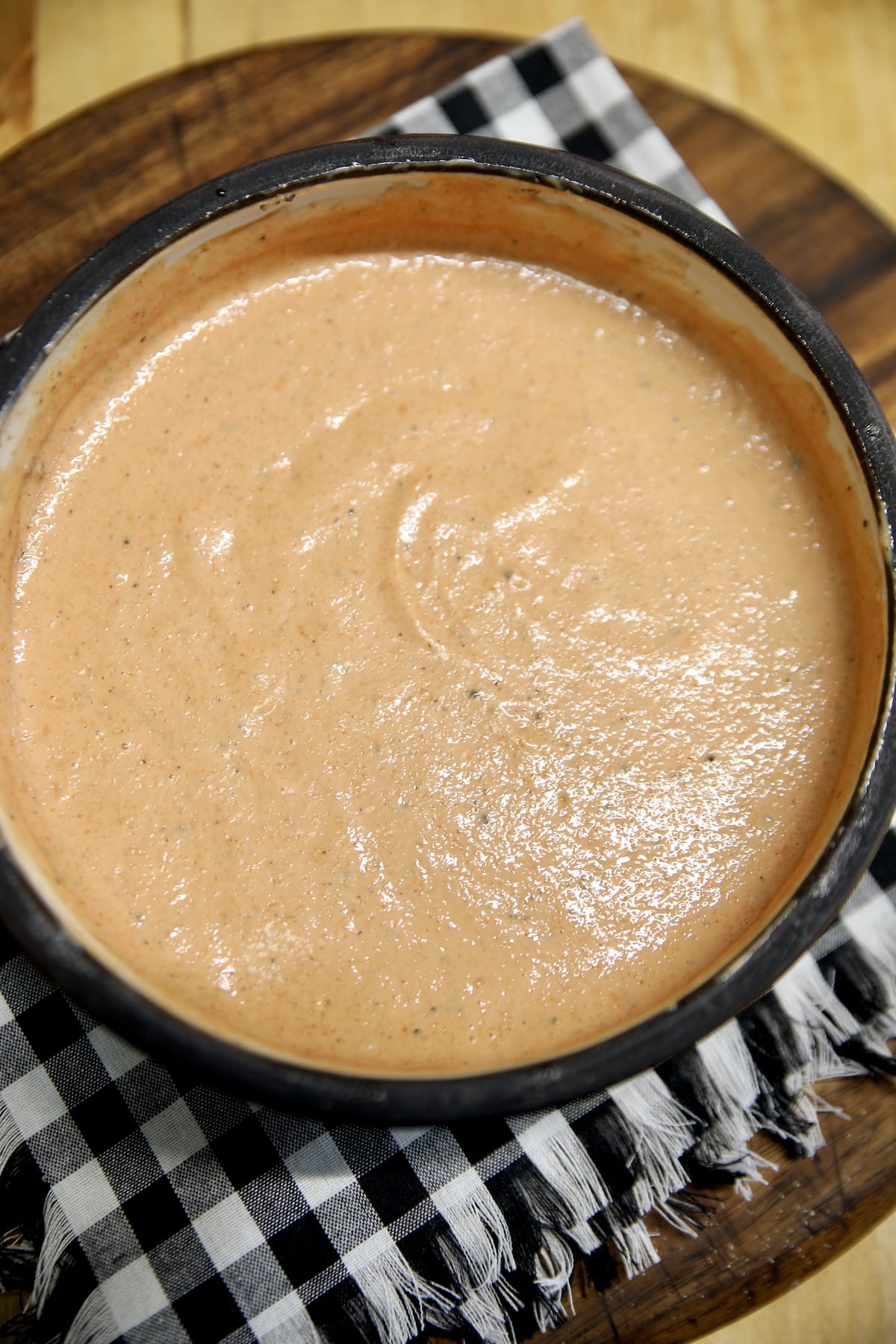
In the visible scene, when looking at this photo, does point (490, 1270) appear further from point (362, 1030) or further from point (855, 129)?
point (855, 129)

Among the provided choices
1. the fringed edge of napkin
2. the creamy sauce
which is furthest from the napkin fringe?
the creamy sauce

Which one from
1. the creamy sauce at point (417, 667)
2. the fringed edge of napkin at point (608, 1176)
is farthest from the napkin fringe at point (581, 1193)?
the creamy sauce at point (417, 667)

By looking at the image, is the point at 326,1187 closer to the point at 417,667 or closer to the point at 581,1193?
the point at 581,1193

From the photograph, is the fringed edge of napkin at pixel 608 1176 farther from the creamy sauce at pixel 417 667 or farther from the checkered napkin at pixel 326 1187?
the creamy sauce at pixel 417 667

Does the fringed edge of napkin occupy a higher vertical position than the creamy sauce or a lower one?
lower

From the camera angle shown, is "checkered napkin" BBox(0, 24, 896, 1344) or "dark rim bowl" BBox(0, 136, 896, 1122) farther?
"checkered napkin" BBox(0, 24, 896, 1344)

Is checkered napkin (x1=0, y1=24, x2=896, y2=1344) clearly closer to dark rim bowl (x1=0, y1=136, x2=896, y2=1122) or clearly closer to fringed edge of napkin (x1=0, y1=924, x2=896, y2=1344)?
fringed edge of napkin (x1=0, y1=924, x2=896, y2=1344)

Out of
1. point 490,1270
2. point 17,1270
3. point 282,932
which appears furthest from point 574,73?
point 17,1270
